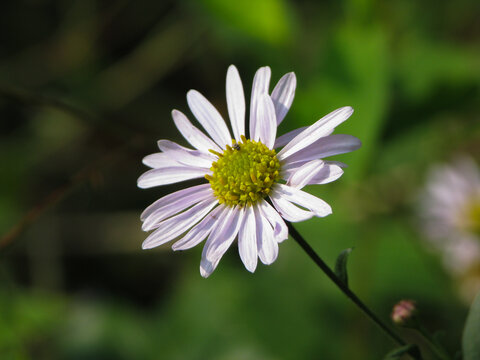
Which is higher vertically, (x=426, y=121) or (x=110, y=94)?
(x=110, y=94)

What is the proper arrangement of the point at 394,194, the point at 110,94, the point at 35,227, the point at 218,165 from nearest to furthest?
the point at 218,165, the point at 394,194, the point at 35,227, the point at 110,94

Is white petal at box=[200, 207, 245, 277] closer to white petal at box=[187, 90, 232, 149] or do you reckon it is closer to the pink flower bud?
white petal at box=[187, 90, 232, 149]

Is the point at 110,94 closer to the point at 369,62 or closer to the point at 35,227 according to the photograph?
the point at 35,227

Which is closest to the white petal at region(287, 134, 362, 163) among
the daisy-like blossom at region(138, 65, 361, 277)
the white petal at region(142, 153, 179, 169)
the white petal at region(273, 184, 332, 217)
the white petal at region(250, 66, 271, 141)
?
the daisy-like blossom at region(138, 65, 361, 277)

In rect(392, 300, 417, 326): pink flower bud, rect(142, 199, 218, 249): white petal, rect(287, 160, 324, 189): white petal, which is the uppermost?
rect(142, 199, 218, 249): white petal

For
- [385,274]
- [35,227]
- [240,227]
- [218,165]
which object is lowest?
[385,274]

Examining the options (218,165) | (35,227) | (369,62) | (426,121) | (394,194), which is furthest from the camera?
(35,227)

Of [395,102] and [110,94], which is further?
[110,94]

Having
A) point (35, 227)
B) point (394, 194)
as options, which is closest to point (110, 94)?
point (35, 227)
